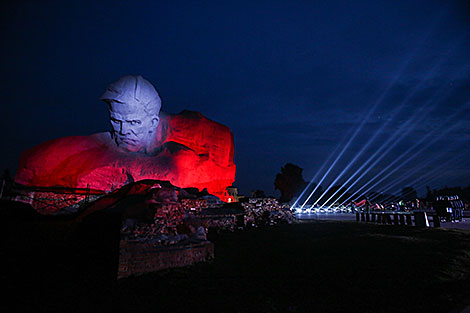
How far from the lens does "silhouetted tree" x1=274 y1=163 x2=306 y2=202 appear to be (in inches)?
1938

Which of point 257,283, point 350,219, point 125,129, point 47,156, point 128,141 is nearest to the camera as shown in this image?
point 257,283

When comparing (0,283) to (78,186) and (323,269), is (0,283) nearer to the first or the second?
(323,269)

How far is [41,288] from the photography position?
441 centimetres

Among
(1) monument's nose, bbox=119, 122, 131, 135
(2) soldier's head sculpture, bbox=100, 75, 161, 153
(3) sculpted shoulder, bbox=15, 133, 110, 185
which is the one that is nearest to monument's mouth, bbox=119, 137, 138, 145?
(2) soldier's head sculpture, bbox=100, 75, 161, 153

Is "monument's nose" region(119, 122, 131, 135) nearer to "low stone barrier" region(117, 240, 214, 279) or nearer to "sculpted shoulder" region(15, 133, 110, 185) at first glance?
"sculpted shoulder" region(15, 133, 110, 185)

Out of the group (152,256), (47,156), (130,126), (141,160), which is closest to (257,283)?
(152,256)

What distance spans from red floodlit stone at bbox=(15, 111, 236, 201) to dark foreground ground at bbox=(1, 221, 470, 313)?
389 inches

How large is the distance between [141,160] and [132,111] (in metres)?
3.53

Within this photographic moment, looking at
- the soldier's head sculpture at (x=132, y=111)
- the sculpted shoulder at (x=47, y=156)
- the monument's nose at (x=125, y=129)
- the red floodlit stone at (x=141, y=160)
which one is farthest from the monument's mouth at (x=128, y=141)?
the sculpted shoulder at (x=47, y=156)

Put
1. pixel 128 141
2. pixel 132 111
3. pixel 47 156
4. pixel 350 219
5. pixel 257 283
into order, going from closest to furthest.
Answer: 1. pixel 257 283
2. pixel 47 156
3. pixel 132 111
4. pixel 128 141
5. pixel 350 219

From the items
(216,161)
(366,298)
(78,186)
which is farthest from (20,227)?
(216,161)

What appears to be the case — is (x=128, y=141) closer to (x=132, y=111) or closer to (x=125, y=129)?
(x=125, y=129)

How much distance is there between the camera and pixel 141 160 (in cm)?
1766

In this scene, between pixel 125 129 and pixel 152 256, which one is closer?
pixel 152 256
